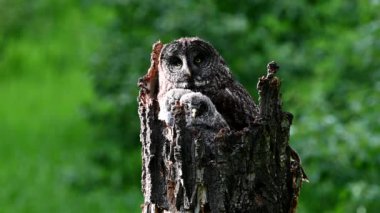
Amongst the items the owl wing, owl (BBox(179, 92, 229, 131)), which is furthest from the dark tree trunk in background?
the owl wing

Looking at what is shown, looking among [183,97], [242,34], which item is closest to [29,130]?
[242,34]

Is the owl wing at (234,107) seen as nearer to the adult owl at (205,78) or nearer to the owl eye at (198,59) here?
the adult owl at (205,78)

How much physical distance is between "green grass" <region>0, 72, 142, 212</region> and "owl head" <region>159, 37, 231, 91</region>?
772 cm

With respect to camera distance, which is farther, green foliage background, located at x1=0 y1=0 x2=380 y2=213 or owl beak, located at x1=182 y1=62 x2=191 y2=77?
green foliage background, located at x1=0 y1=0 x2=380 y2=213

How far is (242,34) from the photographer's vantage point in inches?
405

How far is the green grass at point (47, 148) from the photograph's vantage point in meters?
12.5

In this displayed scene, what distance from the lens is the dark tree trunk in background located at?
3744mm

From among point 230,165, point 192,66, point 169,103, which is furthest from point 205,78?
point 230,165

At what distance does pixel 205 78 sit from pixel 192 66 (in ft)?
0.21

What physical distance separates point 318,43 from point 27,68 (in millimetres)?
10097

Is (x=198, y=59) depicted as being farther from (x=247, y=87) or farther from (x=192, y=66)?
(x=247, y=87)

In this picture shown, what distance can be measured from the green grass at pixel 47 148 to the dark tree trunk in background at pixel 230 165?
26.0ft

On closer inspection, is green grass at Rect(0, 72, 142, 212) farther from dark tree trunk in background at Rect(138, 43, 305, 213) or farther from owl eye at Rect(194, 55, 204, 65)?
dark tree trunk in background at Rect(138, 43, 305, 213)

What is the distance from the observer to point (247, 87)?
403 inches
